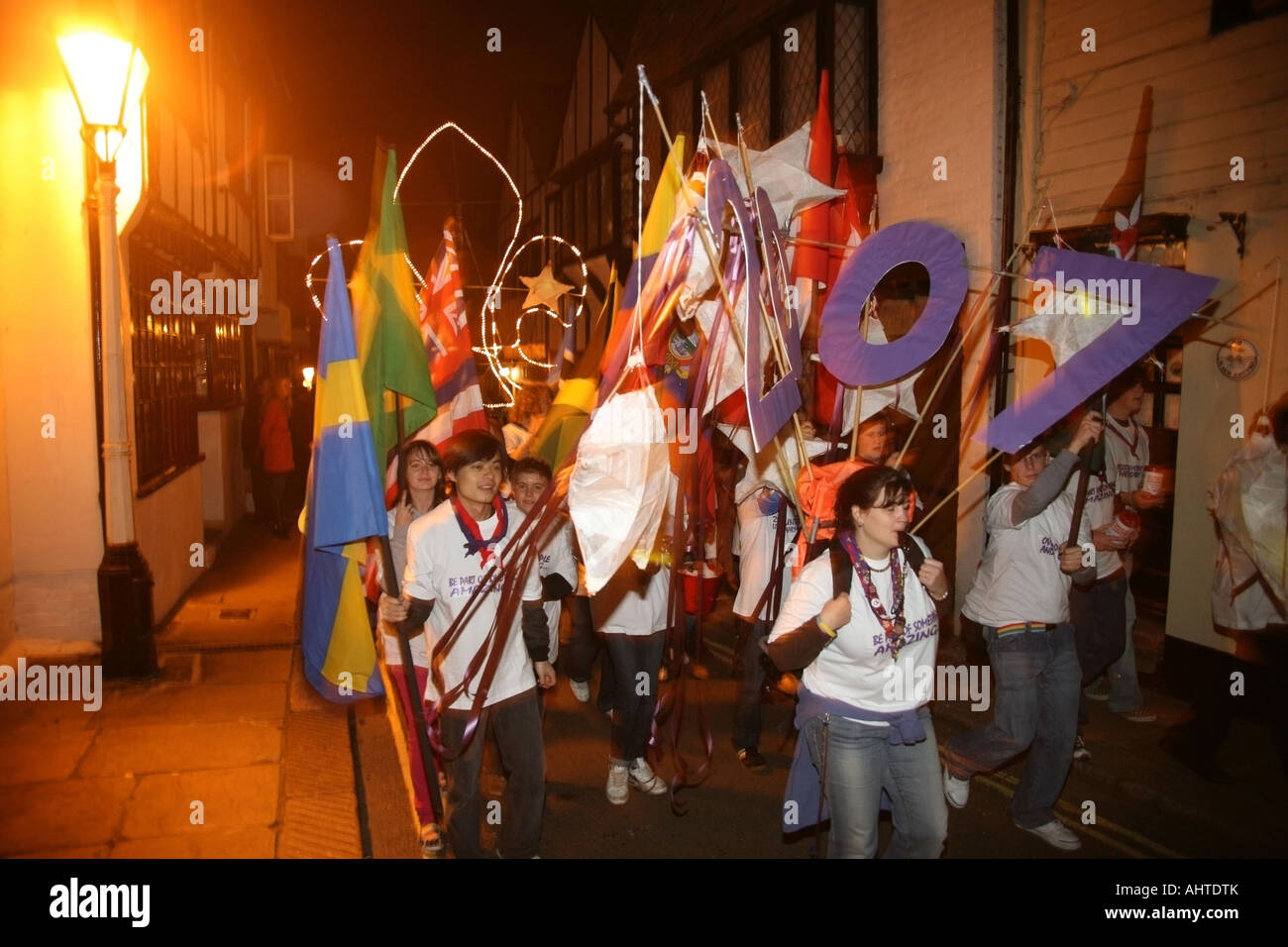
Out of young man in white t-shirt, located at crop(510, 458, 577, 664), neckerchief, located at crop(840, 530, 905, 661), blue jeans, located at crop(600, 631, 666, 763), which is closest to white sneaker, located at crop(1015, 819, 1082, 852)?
neckerchief, located at crop(840, 530, 905, 661)

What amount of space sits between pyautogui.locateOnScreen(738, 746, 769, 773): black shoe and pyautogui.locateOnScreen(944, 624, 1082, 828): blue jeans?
4.72 ft

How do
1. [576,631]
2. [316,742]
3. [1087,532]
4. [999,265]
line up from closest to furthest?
[1087,532] → [316,742] → [576,631] → [999,265]

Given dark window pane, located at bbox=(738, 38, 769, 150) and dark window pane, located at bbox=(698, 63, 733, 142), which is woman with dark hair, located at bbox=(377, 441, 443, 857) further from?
dark window pane, located at bbox=(698, 63, 733, 142)

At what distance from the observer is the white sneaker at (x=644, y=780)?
216 inches

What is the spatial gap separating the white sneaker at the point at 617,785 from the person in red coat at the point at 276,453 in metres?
9.20

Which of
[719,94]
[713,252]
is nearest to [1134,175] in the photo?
[713,252]

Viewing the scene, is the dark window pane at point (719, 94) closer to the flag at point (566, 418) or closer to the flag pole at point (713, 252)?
the flag at point (566, 418)

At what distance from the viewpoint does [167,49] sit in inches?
371

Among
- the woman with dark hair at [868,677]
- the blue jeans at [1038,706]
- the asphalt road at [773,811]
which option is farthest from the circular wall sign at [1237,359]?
the woman with dark hair at [868,677]

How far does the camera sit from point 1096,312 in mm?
4094

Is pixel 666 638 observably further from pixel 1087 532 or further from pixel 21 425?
pixel 21 425

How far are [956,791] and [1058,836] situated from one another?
566 mm
